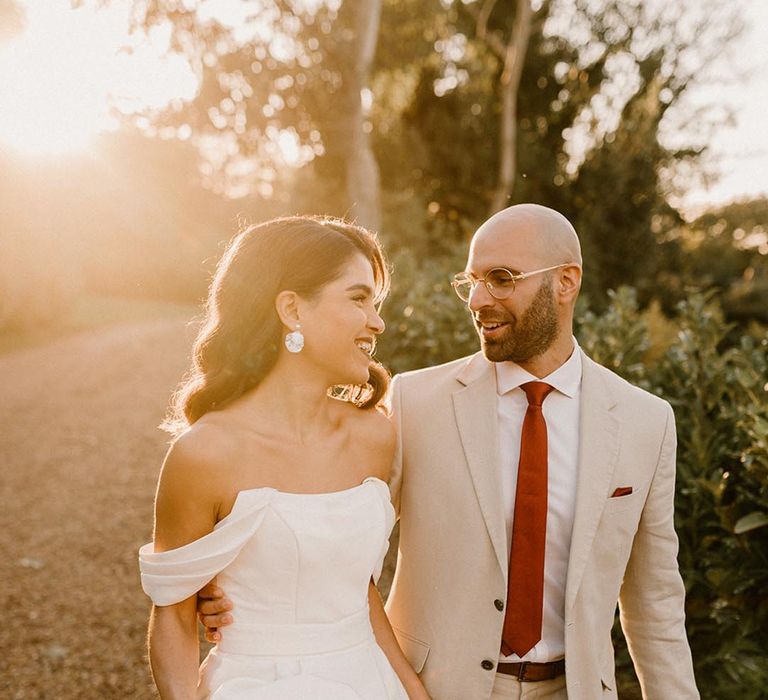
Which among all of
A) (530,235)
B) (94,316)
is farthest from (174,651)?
(94,316)

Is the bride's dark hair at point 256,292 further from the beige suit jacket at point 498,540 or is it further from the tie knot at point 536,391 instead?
the tie knot at point 536,391

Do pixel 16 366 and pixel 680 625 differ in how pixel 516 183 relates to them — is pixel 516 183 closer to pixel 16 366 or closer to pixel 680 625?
pixel 16 366

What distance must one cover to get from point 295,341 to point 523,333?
0.81 meters

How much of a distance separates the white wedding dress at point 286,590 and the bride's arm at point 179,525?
50mm

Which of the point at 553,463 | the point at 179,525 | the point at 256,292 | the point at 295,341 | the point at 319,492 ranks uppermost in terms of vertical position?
the point at 256,292

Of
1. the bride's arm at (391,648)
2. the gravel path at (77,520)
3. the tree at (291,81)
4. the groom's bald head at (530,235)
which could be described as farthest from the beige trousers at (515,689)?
the tree at (291,81)

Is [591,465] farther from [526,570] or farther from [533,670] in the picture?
[533,670]

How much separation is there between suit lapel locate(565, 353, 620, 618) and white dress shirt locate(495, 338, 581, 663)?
0.06 metres

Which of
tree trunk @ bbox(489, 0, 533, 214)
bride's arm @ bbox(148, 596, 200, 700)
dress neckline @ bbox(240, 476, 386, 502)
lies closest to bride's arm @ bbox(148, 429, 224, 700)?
bride's arm @ bbox(148, 596, 200, 700)

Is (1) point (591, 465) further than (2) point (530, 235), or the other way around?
(2) point (530, 235)

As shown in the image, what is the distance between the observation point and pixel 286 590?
2.36m

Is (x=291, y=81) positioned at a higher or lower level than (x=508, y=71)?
lower

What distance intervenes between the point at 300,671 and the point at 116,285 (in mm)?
28319

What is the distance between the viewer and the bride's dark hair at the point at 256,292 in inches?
96.7
